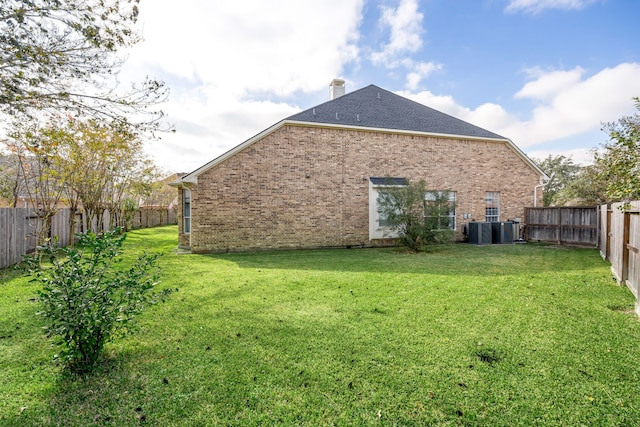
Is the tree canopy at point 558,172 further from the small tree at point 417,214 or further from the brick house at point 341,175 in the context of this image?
the small tree at point 417,214

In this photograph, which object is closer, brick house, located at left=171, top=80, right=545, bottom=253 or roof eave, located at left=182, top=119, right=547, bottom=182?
roof eave, located at left=182, top=119, right=547, bottom=182

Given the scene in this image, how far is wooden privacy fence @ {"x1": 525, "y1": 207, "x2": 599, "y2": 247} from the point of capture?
42.2 ft

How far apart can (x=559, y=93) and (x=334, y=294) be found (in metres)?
14.7

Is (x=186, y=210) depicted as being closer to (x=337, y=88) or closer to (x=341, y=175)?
(x=341, y=175)

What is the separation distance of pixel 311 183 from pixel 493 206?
9.77 m

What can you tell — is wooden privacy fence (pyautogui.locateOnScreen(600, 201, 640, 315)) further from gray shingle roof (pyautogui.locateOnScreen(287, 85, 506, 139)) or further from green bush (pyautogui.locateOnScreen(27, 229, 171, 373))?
gray shingle roof (pyautogui.locateOnScreen(287, 85, 506, 139))

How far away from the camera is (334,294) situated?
19.7 feet

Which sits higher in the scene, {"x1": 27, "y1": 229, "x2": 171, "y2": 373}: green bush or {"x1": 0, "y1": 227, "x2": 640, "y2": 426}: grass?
{"x1": 27, "y1": 229, "x2": 171, "y2": 373}: green bush

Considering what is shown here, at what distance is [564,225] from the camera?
1384 centimetres

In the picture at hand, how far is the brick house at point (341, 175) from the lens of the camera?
1223cm

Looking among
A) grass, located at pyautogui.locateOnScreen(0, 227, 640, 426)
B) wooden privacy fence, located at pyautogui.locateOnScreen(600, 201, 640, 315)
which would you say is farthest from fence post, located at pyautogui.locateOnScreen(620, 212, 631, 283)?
grass, located at pyautogui.locateOnScreen(0, 227, 640, 426)

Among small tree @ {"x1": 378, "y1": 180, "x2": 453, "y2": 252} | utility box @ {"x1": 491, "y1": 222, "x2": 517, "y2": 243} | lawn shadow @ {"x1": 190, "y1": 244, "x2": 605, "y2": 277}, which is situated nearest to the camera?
lawn shadow @ {"x1": 190, "y1": 244, "x2": 605, "y2": 277}

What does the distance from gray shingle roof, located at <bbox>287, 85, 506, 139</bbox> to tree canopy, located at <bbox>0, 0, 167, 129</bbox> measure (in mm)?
8275

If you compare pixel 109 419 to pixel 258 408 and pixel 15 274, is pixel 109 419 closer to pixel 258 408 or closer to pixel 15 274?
pixel 258 408
